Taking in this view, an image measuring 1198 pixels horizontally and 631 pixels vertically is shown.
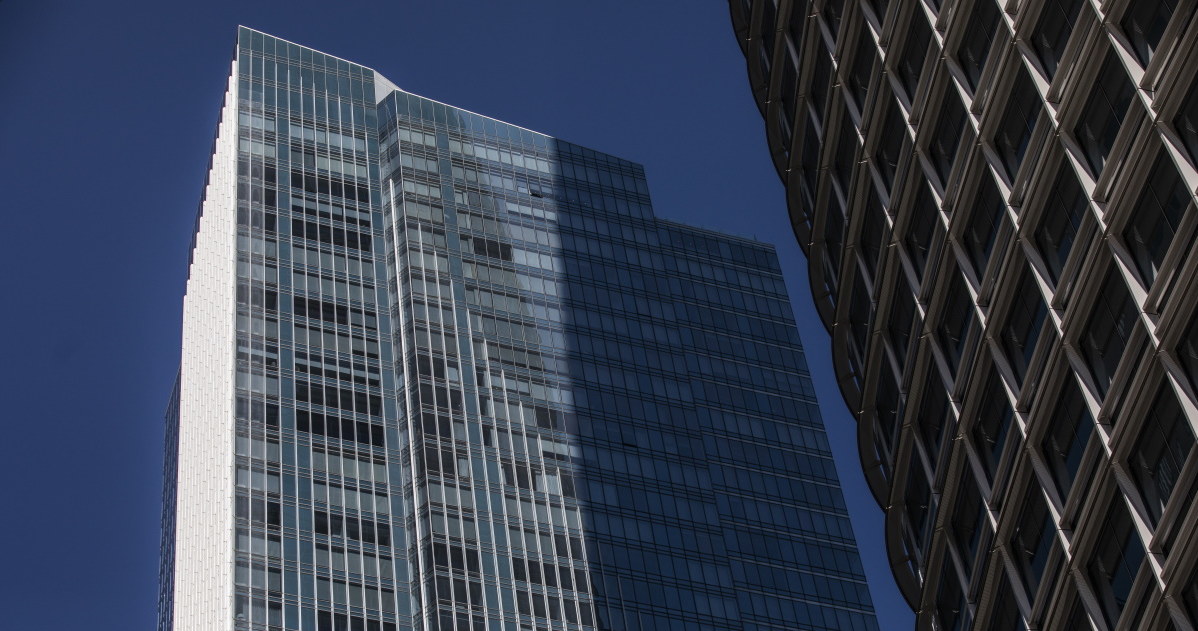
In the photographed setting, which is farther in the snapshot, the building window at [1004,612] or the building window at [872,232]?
the building window at [872,232]

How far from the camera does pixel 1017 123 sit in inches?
1560

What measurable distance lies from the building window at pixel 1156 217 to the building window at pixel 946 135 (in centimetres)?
902

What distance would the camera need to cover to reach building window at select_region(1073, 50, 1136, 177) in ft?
114

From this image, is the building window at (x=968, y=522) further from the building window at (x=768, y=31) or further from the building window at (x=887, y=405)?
the building window at (x=768, y=31)

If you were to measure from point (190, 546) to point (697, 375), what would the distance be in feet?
149

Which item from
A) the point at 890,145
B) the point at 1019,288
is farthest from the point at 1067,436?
the point at 890,145

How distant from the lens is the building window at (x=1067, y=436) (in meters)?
36.7

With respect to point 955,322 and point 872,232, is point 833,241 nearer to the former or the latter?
point 872,232

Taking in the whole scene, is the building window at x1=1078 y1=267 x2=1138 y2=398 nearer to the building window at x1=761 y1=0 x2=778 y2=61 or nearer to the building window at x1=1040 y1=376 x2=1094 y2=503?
the building window at x1=1040 y1=376 x2=1094 y2=503

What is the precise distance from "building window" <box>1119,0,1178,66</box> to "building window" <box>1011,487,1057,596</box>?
10.7 m

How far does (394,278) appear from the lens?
136 meters

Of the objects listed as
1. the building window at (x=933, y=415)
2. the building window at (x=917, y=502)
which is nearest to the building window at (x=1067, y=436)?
the building window at (x=933, y=415)

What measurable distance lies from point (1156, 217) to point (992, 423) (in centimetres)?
991

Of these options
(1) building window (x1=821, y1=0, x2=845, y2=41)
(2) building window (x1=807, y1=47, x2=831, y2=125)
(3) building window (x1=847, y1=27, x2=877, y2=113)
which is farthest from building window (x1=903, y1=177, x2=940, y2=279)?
(1) building window (x1=821, y1=0, x2=845, y2=41)
